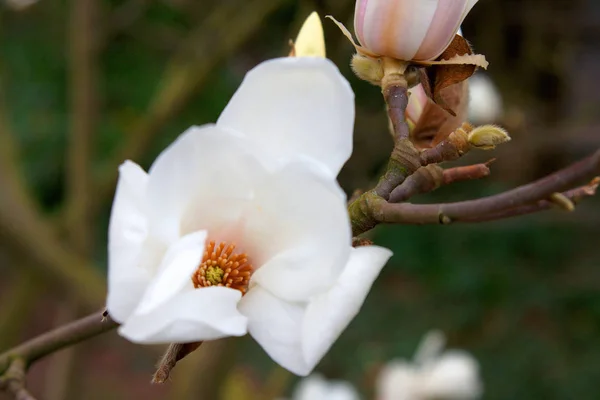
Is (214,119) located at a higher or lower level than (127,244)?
lower

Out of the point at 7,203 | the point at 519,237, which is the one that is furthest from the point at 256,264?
the point at 519,237

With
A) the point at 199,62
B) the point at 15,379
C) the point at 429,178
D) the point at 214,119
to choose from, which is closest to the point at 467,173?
the point at 429,178

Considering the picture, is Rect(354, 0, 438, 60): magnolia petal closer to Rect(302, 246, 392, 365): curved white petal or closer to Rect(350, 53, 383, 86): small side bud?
Rect(350, 53, 383, 86): small side bud

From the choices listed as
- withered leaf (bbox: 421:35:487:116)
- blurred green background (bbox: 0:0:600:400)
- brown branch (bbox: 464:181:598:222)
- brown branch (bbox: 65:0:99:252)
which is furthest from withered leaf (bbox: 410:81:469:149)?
brown branch (bbox: 65:0:99:252)

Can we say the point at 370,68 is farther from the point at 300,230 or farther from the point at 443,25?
the point at 300,230

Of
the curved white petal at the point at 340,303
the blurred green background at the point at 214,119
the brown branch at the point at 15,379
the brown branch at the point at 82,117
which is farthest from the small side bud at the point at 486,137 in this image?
the brown branch at the point at 82,117
